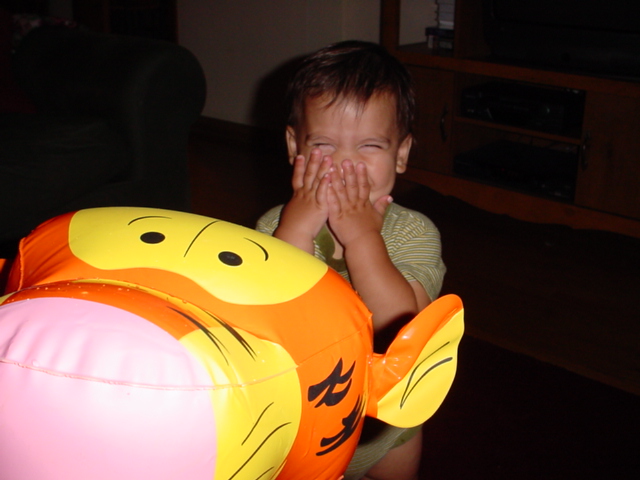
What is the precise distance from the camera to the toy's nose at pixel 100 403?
0.39m

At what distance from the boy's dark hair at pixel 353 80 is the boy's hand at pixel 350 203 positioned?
0.11m

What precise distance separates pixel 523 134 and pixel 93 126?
149 cm

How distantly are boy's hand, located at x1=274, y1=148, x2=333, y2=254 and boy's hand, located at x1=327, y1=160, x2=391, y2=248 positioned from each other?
11 millimetres

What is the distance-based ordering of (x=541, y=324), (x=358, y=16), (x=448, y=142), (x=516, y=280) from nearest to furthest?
(x=541, y=324) → (x=516, y=280) → (x=448, y=142) → (x=358, y=16)

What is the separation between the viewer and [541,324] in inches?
69.3

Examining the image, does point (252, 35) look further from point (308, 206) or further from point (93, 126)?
Answer: point (308, 206)

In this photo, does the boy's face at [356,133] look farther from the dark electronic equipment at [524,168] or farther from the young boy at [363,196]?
the dark electronic equipment at [524,168]

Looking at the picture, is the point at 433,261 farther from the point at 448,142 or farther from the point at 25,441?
the point at 448,142

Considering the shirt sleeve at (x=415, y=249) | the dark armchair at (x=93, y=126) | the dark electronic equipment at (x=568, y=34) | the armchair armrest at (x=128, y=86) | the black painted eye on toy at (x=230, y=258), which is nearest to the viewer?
the black painted eye on toy at (x=230, y=258)

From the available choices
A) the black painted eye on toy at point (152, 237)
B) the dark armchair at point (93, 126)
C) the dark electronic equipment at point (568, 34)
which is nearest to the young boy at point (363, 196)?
the black painted eye on toy at point (152, 237)

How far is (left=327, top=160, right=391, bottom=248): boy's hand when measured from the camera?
0.78 metres

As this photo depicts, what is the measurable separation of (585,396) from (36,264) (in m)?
1.32

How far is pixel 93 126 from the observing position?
1768mm

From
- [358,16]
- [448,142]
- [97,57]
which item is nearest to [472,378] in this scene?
[448,142]
